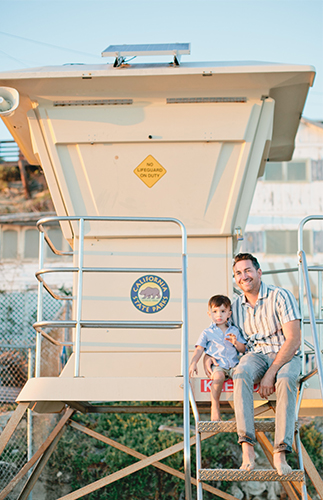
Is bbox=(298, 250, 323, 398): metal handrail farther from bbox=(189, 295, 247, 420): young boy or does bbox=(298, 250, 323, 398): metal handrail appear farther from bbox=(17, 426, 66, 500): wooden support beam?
bbox=(17, 426, 66, 500): wooden support beam

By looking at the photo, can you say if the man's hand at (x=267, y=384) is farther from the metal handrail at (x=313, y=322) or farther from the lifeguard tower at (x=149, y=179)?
the lifeguard tower at (x=149, y=179)

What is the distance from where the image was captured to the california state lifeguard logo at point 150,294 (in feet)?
17.6

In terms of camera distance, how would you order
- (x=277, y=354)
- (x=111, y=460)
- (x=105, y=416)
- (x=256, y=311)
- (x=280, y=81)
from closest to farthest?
(x=277, y=354)
(x=256, y=311)
(x=280, y=81)
(x=111, y=460)
(x=105, y=416)

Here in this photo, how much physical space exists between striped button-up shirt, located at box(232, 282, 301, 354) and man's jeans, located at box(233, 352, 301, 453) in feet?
0.72

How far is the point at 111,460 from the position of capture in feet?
38.3

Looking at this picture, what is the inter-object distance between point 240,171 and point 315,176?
19649 mm

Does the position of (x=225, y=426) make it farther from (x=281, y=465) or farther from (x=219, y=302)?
(x=219, y=302)

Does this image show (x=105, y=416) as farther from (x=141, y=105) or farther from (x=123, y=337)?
(x=141, y=105)

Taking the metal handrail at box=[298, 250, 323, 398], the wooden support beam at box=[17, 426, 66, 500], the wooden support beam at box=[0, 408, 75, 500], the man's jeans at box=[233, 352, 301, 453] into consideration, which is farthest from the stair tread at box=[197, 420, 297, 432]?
the wooden support beam at box=[0, 408, 75, 500]

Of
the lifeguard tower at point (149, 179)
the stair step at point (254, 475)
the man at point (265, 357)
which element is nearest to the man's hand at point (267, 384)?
the man at point (265, 357)

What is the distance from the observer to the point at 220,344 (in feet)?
14.4

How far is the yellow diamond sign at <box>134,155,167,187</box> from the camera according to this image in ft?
18.0

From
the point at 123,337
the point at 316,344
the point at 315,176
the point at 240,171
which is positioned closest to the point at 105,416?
the point at 123,337

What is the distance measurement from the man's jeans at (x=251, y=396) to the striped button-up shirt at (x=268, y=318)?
8.7 inches
